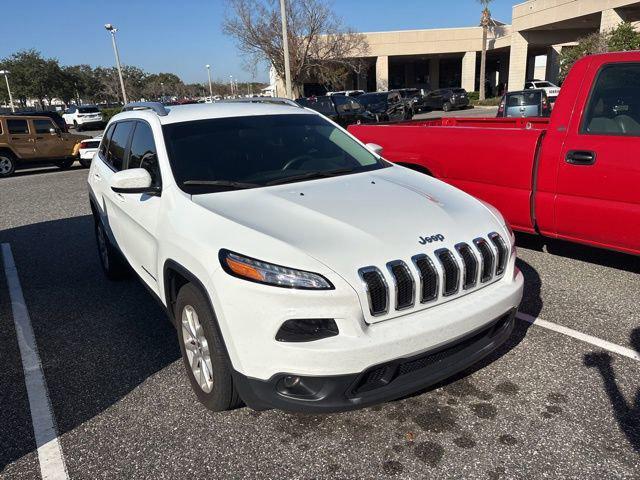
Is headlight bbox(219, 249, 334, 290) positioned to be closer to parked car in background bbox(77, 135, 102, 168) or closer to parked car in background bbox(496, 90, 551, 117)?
parked car in background bbox(77, 135, 102, 168)

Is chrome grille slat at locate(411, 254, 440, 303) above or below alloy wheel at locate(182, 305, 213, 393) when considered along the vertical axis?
above

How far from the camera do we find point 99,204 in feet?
16.2

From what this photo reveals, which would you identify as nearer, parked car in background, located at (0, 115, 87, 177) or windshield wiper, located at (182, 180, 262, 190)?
windshield wiper, located at (182, 180, 262, 190)

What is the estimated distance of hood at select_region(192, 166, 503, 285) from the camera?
8.16 ft

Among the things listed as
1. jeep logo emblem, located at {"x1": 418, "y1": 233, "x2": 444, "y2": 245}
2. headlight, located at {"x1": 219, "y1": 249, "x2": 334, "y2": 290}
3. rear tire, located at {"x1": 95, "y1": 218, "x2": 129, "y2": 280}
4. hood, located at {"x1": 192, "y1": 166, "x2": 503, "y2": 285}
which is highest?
hood, located at {"x1": 192, "y1": 166, "x2": 503, "y2": 285}

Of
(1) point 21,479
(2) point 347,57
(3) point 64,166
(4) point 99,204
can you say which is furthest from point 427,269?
(2) point 347,57

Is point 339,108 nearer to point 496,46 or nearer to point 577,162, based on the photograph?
point 577,162

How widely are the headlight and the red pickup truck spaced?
2.94 meters

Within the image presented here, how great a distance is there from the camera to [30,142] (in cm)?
1499

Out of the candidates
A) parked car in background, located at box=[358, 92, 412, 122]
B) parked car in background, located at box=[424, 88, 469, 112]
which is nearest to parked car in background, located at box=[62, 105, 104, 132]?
parked car in background, located at box=[358, 92, 412, 122]

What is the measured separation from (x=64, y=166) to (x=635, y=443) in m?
17.4

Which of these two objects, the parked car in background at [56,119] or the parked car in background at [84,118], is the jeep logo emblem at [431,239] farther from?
the parked car in background at [84,118]

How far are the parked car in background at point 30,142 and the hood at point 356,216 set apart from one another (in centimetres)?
1447

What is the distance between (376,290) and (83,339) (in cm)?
268
